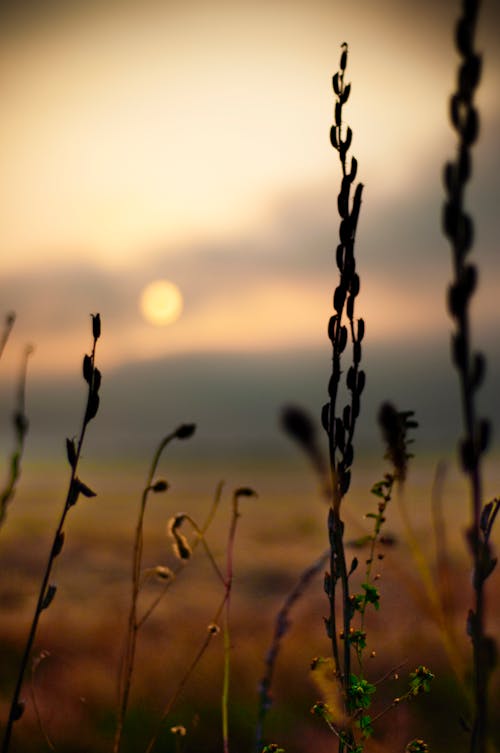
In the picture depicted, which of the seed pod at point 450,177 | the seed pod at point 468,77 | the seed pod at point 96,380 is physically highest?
the seed pod at point 468,77

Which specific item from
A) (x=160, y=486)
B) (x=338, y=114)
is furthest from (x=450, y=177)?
(x=160, y=486)

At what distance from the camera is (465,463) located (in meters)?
1.03

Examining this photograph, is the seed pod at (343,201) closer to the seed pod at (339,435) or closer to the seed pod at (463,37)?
the seed pod at (339,435)

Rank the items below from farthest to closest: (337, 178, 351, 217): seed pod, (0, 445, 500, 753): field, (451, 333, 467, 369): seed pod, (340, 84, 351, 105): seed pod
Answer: (0, 445, 500, 753): field → (340, 84, 351, 105): seed pod → (337, 178, 351, 217): seed pod → (451, 333, 467, 369): seed pod

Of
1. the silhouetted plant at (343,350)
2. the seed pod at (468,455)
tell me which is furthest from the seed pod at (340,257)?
the seed pod at (468,455)

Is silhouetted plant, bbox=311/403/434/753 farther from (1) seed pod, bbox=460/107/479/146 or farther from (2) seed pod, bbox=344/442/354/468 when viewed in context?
(1) seed pod, bbox=460/107/479/146

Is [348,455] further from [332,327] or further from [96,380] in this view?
[96,380]

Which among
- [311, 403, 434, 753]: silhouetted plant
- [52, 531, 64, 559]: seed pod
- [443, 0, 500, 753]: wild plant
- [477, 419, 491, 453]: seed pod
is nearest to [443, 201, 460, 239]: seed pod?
[443, 0, 500, 753]: wild plant

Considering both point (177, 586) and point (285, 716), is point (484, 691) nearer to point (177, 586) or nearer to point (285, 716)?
point (285, 716)

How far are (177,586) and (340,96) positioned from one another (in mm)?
12693

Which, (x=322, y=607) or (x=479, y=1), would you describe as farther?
(x=322, y=607)

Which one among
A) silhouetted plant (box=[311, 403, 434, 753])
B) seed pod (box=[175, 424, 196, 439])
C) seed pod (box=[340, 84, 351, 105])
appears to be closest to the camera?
silhouetted plant (box=[311, 403, 434, 753])

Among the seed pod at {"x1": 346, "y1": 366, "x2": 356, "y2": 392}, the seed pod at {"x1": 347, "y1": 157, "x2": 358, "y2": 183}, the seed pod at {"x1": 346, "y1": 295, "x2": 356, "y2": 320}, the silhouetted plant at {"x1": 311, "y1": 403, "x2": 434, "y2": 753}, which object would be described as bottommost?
the silhouetted plant at {"x1": 311, "y1": 403, "x2": 434, "y2": 753}

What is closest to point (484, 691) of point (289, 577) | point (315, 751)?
point (315, 751)
